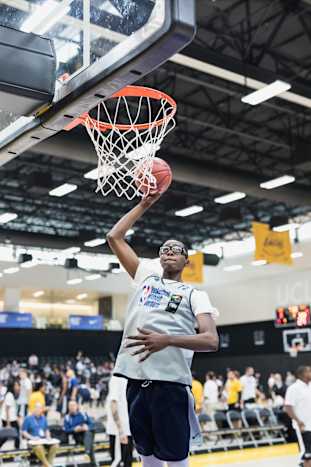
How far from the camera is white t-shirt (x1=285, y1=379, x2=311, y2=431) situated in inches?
350

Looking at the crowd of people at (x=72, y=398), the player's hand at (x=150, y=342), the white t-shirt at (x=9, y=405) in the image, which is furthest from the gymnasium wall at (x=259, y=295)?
the player's hand at (x=150, y=342)

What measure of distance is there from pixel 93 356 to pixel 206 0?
70.0 ft

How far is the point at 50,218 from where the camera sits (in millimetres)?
25578

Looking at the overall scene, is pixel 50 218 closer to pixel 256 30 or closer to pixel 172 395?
pixel 256 30

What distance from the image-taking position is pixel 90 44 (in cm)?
335

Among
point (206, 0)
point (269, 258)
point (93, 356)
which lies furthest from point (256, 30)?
point (93, 356)

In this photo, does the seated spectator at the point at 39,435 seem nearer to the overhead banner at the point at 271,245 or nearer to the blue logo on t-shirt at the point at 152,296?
the overhead banner at the point at 271,245

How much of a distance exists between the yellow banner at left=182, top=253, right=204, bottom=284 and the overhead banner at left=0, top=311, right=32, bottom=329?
11.6m

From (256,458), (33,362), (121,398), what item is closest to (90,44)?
(121,398)

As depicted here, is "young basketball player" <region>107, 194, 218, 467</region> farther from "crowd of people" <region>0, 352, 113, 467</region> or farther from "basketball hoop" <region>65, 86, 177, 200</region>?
"crowd of people" <region>0, 352, 113, 467</region>

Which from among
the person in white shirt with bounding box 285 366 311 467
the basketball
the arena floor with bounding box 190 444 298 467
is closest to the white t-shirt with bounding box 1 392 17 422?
the arena floor with bounding box 190 444 298 467

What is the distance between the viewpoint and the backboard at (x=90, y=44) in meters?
2.55

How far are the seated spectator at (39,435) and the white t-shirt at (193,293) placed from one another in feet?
25.2

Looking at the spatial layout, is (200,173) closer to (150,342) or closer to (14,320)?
(150,342)
